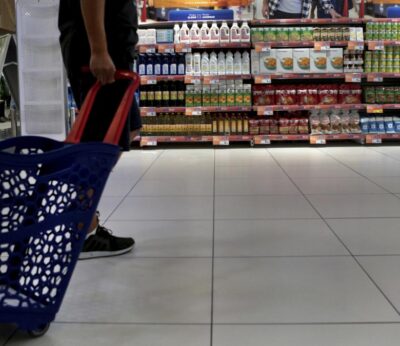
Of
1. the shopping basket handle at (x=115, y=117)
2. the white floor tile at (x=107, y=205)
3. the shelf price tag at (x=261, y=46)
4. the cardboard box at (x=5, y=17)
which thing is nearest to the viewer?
the shopping basket handle at (x=115, y=117)

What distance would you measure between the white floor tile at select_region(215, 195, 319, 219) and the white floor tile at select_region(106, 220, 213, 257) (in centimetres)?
28

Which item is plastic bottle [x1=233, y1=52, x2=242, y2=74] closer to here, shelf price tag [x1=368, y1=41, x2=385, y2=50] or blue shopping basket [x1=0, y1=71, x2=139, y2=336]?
shelf price tag [x1=368, y1=41, x2=385, y2=50]

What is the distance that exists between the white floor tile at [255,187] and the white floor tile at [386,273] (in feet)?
4.90

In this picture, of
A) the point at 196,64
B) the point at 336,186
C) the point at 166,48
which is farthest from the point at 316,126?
the point at 336,186

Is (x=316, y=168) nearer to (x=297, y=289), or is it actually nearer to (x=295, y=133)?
(x=295, y=133)

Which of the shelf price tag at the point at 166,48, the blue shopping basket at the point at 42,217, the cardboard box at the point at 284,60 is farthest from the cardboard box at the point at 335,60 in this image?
the blue shopping basket at the point at 42,217

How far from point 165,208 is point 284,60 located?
12.7 ft

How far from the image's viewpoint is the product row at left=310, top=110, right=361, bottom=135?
6758mm

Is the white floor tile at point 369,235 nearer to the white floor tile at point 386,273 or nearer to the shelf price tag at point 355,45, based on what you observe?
the white floor tile at point 386,273

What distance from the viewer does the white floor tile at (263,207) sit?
122 inches

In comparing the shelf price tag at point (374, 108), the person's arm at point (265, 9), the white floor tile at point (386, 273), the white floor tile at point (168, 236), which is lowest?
the white floor tile at point (168, 236)

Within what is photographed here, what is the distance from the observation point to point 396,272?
6.91ft

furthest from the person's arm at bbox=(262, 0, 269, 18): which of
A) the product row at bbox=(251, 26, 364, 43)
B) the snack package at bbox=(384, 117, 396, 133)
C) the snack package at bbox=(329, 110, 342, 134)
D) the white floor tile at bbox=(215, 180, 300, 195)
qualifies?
the white floor tile at bbox=(215, 180, 300, 195)

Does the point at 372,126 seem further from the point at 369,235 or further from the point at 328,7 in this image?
the point at 369,235
